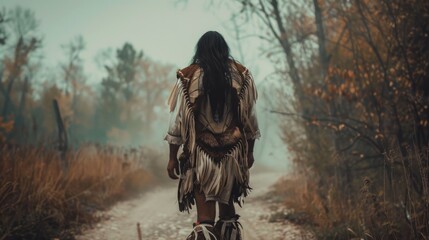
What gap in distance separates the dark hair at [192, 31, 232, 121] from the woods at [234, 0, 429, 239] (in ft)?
4.05

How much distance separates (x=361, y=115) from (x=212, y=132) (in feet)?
13.3

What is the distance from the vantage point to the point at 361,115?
19.0 feet

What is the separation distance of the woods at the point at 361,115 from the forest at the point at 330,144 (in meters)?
0.02

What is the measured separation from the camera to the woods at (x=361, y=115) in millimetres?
3713

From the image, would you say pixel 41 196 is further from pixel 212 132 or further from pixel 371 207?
pixel 371 207

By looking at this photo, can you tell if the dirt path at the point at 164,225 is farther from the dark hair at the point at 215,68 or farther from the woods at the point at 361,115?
the dark hair at the point at 215,68

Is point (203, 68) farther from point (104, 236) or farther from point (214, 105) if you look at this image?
point (104, 236)

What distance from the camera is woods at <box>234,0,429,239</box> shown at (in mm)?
3713

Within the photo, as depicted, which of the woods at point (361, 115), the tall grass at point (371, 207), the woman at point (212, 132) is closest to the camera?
the woman at point (212, 132)

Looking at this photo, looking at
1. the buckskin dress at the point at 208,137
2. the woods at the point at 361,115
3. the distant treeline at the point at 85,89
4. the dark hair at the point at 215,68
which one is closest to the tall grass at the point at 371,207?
the woods at the point at 361,115

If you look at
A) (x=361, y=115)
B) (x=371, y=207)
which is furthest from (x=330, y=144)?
(x=371, y=207)

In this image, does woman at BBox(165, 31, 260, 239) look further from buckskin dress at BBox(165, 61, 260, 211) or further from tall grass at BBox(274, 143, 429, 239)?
tall grass at BBox(274, 143, 429, 239)

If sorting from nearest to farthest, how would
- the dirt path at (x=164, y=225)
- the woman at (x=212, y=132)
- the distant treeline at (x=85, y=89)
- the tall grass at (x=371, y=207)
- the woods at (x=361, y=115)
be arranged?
1. the woman at (x=212, y=132)
2. the tall grass at (x=371, y=207)
3. the woods at (x=361, y=115)
4. the dirt path at (x=164, y=225)
5. the distant treeline at (x=85, y=89)

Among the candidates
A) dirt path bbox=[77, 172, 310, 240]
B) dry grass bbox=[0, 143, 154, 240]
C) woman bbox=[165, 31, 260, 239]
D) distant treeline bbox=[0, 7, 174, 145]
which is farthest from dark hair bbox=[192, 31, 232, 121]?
distant treeline bbox=[0, 7, 174, 145]
